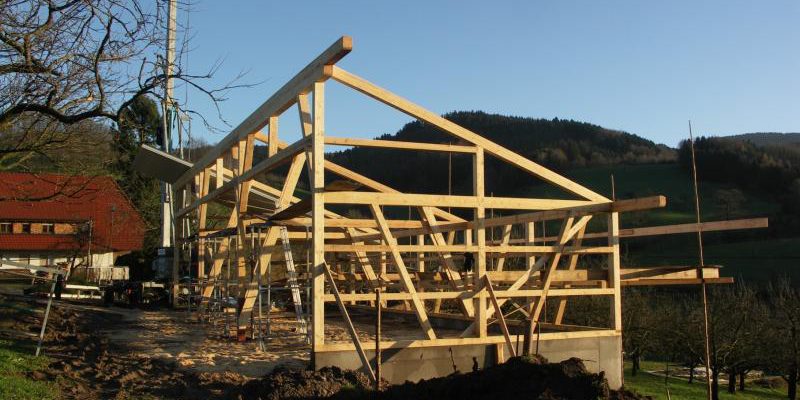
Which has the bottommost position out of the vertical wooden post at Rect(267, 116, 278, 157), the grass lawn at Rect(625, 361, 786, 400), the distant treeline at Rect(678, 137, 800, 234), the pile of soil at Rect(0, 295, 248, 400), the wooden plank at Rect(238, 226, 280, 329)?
the grass lawn at Rect(625, 361, 786, 400)

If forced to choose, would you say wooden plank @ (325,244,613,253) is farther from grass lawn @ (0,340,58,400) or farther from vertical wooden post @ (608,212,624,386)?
grass lawn @ (0,340,58,400)

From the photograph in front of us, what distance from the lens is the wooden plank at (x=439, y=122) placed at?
9.37m

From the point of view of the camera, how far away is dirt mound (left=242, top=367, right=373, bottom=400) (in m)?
7.33

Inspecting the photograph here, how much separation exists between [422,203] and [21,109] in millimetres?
4989

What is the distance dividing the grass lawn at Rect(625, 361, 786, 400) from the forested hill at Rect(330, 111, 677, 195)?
76.4ft

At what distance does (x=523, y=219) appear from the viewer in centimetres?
1177

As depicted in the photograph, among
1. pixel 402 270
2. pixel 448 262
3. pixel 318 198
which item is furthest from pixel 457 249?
pixel 318 198

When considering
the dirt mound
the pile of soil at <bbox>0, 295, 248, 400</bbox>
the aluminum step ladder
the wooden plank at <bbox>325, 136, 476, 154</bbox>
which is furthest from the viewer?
the aluminum step ladder

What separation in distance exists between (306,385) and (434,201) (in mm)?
3280

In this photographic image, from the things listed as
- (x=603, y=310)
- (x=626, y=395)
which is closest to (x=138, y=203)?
(x=603, y=310)

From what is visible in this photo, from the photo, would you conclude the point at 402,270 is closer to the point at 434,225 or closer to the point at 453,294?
the point at 453,294

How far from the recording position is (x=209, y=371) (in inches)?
360

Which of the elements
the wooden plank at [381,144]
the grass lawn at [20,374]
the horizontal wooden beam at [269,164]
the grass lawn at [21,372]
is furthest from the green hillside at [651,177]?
the grass lawn at [20,374]

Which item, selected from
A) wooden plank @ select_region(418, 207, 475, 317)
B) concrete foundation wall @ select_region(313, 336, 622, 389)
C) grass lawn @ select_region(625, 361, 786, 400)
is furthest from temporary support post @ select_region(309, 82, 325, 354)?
grass lawn @ select_region(625, 361, 786, 400)
